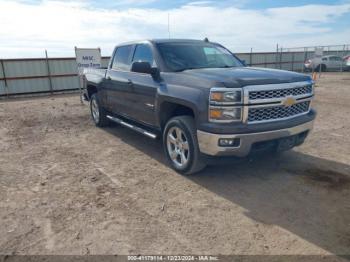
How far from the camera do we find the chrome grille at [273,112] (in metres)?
3.94

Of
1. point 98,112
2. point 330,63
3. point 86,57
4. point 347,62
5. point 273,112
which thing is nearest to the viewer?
point 273,112

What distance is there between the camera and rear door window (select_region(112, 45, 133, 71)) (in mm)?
6082

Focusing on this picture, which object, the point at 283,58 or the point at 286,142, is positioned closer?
the point at 286,142

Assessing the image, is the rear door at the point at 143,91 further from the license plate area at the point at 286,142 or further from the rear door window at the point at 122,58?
the license plate area at the point at 286,142

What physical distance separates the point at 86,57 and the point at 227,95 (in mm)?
9694

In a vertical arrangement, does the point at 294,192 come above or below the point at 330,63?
below

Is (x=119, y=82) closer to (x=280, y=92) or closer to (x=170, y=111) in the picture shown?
(x=170, y=111)

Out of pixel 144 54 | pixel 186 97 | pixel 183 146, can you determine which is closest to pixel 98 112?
pixel 144 54

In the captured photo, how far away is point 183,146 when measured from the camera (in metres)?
4.53

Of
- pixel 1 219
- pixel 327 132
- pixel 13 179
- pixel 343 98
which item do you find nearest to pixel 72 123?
pixel 13 179

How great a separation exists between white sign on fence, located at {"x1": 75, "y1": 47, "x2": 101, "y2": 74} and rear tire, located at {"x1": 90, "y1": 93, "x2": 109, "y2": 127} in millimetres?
4605

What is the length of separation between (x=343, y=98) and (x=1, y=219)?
12.4 meters

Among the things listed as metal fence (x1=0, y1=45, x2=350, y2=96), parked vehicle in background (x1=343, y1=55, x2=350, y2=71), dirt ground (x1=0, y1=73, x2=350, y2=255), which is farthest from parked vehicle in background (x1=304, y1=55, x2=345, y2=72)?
dirt ground (x1=0, y1=73, x2=350, y2=255)

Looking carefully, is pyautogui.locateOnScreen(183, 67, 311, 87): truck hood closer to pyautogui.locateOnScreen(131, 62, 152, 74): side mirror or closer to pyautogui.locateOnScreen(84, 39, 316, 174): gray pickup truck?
pyautogui.locateOnScreen(84, 39, 316, 174): gray pickup truck
